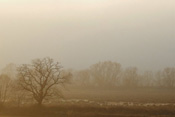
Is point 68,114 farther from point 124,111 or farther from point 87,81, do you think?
point 87,81

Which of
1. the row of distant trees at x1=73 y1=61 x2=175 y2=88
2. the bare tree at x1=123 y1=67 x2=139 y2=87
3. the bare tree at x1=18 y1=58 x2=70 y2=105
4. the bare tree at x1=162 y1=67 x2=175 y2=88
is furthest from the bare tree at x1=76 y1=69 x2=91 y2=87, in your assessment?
the bare tree at x1=18 y1=58 x2=70 y2=105

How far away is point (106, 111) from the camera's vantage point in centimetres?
3856

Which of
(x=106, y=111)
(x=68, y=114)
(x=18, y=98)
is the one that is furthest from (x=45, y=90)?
(x=106, y=111)

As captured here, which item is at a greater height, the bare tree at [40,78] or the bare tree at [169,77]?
the bare tree at [169,77]

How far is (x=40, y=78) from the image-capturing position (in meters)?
44.1

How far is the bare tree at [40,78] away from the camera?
142 ft

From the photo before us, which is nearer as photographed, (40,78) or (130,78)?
(40,78)

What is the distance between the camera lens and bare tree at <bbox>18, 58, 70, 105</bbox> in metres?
43.2

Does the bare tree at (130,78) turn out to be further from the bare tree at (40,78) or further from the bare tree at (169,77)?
the bare tree at (40,78)

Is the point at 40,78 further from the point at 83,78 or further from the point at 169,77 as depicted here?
the point at 169,77

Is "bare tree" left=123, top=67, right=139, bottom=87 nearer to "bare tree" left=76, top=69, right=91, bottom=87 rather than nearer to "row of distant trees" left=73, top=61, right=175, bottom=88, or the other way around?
"row of distant trees" left=73, top=61, right=175, bottom=88

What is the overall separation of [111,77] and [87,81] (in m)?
14.5

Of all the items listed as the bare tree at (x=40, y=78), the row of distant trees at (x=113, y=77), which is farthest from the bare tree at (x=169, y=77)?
the bare tree at (x=40, y=78)

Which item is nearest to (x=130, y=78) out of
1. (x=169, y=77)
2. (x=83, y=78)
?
(x=169, y=77)
